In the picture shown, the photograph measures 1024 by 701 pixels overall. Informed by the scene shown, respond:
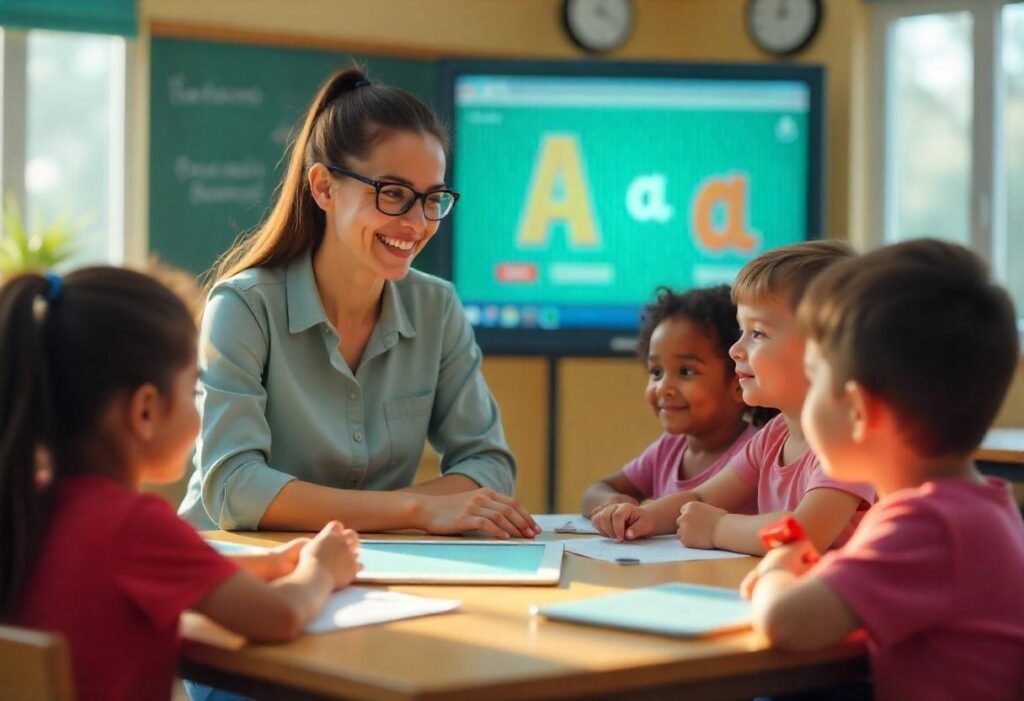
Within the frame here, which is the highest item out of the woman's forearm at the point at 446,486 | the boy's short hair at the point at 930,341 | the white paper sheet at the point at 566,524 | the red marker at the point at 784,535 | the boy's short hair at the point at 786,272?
the boy's short hair at the point at 786,272

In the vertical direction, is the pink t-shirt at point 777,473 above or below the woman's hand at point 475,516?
above

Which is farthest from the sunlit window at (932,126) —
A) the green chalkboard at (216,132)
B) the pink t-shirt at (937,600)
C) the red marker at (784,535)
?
the pink t-shirt at (937,600)

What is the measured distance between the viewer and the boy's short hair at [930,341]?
1.33m

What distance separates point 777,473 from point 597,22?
3.53m

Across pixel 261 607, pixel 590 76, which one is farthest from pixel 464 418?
pixel 590 76

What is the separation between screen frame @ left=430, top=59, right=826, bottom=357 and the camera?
481cm

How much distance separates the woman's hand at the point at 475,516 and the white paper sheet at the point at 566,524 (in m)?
0.10

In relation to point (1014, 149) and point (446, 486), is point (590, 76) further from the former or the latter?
point (446, 486)

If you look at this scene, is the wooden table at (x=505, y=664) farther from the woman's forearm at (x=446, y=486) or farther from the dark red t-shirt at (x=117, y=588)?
the woman's forearm at (x=446, y=486)

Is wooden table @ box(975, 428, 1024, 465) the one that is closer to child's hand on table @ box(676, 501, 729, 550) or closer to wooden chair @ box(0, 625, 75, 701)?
child's hand on table @ box(676, 501, 729, 550)

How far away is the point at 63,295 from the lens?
1367mm

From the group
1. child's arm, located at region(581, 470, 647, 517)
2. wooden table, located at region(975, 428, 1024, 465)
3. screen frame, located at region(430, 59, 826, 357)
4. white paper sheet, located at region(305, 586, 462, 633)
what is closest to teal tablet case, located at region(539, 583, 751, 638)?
white paper sheet, located at region(305, 586, 462, 633)

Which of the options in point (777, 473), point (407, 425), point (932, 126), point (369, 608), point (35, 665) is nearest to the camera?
point (35, 665)

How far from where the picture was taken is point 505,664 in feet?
3.95
